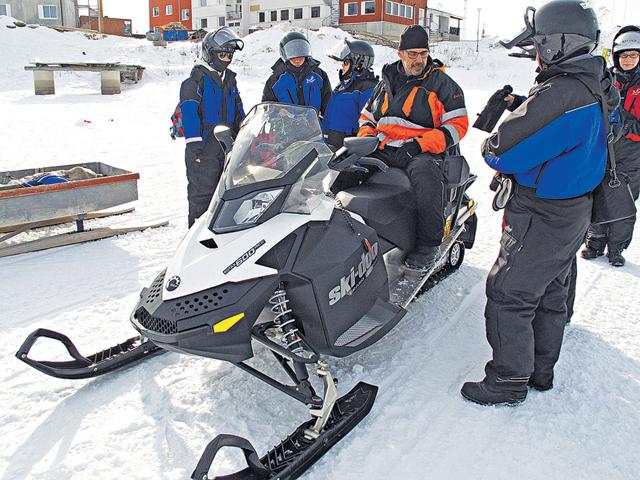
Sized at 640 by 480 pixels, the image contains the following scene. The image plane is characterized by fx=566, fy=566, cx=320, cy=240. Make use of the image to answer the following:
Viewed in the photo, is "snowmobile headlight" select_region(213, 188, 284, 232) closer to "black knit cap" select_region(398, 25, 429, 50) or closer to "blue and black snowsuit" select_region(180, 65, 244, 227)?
"black knit cap" select_region(398, 25, 429, 50)

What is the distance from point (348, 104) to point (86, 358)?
3.16 m

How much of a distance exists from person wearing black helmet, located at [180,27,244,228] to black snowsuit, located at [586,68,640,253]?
328cm

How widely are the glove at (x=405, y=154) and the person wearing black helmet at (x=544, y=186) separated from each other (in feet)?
2.86

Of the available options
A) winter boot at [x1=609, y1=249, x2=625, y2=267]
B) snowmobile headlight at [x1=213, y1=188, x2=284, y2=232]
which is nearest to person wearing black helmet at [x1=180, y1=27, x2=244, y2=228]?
snowmobile headlight at [x1=213, y1=188, x2=284, y2=232]

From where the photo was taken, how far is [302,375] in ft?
8.57

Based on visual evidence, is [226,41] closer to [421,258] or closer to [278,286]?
[421,258]

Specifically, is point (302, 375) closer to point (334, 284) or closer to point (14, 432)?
point (334, 284)

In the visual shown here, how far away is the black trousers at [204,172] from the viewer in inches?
189

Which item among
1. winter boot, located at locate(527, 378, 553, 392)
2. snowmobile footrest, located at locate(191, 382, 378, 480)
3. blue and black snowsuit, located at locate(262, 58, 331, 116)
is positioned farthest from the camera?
blue and black snowsuit, located at locate(262, 58, 331, 116)

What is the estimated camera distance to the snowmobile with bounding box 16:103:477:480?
93.2 inches

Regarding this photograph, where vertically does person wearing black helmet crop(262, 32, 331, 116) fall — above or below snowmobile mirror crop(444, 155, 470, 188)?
above

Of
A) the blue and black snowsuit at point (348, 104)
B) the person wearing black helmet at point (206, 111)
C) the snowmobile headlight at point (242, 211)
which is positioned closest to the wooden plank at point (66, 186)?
the person wearing black helmet at point (206, 111)

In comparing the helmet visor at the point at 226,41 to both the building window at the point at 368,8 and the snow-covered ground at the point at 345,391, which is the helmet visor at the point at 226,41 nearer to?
the snow-covered ground at the point at 345,391

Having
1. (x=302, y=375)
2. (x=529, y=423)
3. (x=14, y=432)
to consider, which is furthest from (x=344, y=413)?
(x=14, y=432)
